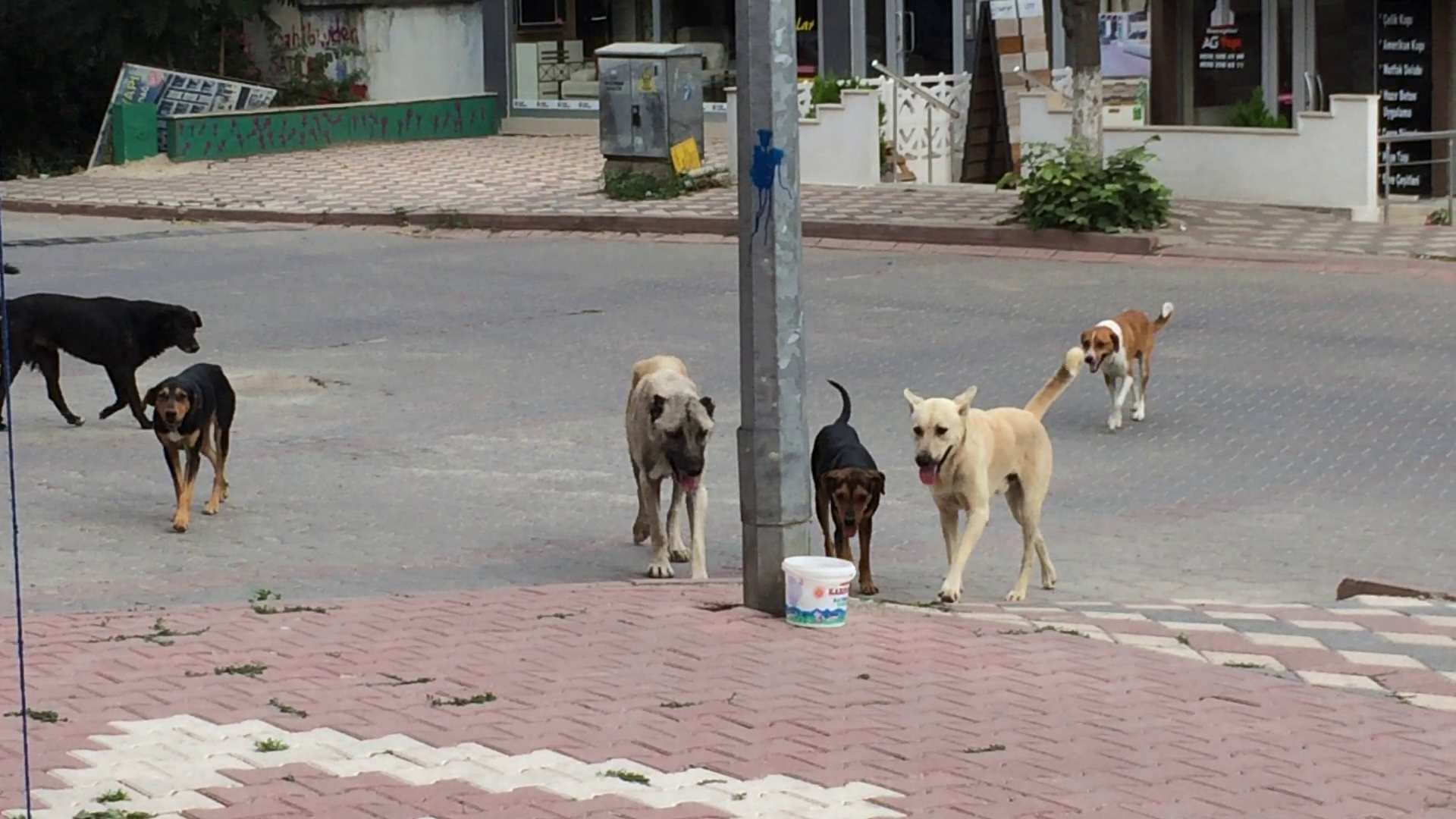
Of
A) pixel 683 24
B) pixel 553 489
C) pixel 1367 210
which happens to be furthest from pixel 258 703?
pixel 683 24

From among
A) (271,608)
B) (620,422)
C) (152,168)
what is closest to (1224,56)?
(620,422)

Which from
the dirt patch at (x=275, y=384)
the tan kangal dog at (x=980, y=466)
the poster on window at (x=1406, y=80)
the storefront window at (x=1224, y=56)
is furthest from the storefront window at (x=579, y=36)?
the tan kangal dog at (x=980, y=466)

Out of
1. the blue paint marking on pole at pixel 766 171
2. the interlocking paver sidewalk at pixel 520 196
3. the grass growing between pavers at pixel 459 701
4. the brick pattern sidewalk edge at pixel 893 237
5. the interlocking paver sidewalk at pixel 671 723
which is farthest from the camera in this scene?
the interlocking paver sidewalk at pixel 520 196

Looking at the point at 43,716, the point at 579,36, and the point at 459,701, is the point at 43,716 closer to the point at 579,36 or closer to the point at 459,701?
the point at 459,701

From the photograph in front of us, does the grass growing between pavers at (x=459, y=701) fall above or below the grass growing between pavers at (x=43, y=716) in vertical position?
below

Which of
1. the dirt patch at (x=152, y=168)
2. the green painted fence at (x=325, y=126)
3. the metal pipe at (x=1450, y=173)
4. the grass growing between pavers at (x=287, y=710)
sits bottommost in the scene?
the grass growing between pavers at (x=287, y=710)

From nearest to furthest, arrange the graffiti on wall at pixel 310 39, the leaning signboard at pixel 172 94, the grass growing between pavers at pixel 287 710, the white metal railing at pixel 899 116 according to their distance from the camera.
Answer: the grass growing between pavers at pixel 287 710 < the white metal railing at pixel 899 116 < the leaning signboard at pixel 172 94 < the graffiti on wall at pixel 310 39

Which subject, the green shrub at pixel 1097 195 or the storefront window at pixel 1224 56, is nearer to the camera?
the green shrub at pixel 1097 195

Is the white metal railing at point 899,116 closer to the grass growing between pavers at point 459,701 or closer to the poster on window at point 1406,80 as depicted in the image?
the poster on window at point 1406,80

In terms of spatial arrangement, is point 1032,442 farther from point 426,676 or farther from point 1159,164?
point 1159,164

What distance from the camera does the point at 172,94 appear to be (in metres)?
30.3

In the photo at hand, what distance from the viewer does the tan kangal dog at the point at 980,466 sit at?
8977mm

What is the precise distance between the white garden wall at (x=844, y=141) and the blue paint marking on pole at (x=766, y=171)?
15.6 metres

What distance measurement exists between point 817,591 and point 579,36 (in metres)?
25.7
